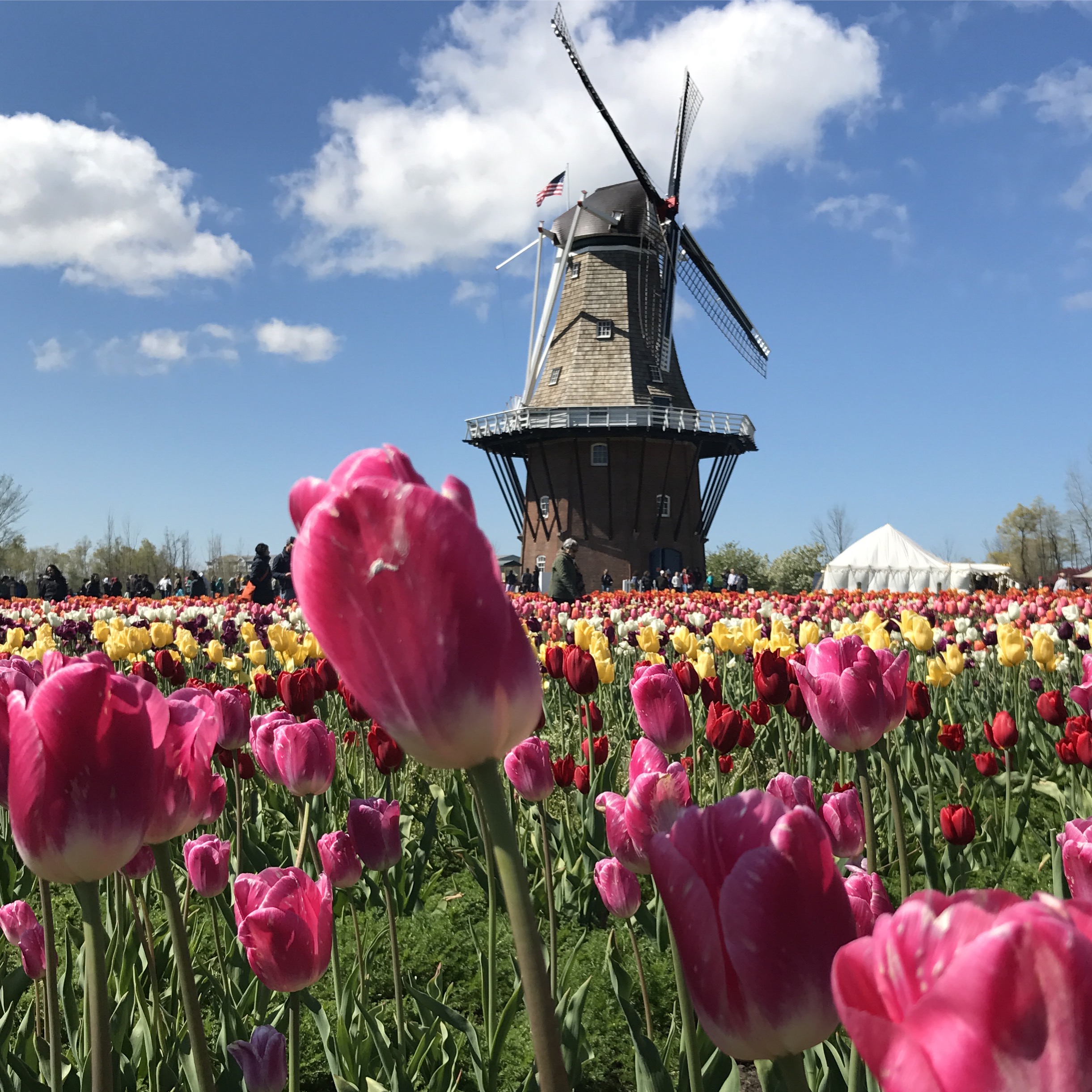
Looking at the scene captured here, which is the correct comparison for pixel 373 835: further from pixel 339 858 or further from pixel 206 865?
pixel 206 865

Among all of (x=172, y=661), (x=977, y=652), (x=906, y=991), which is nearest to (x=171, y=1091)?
(x=906, y=991)

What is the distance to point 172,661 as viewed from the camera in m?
3.81

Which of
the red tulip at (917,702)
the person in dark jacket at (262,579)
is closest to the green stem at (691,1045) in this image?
the red tulip at (917,702)

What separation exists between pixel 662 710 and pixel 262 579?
12259 mm

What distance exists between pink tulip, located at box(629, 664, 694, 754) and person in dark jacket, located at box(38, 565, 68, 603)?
1498 cm

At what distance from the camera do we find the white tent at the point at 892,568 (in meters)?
26.4

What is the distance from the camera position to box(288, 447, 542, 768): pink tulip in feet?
1.95

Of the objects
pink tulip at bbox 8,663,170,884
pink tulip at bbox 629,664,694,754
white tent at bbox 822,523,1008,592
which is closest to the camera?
pink tulip at bbox 8,663,170,884

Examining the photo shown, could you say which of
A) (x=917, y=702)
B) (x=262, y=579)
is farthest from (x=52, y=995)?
(x=262, y=579)

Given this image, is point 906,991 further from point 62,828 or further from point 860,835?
point 860,835

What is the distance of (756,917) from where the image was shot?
626 millimetres

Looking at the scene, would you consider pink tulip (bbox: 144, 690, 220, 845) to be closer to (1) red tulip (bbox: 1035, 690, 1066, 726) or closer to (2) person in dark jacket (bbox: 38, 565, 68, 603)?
(1) red tulip (bbox: 1035, 690, 1066, 726)

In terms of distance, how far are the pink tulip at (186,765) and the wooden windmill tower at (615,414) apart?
97.0 feet

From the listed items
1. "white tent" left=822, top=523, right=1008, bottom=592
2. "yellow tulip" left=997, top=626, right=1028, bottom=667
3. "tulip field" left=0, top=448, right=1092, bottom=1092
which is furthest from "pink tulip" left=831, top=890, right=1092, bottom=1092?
"white tent" left=822, top=523, right=1008, bottom=592
